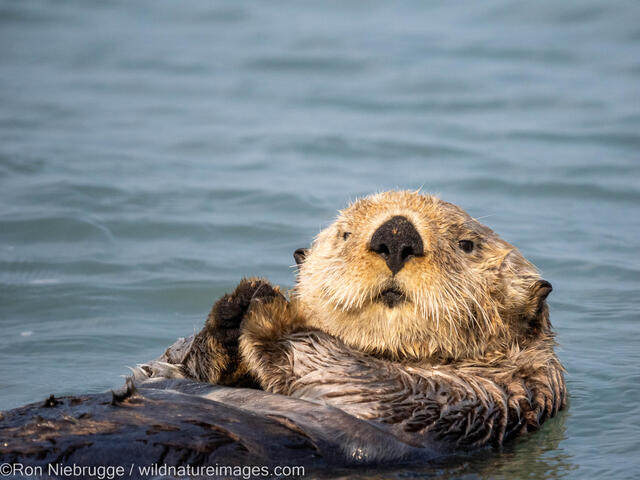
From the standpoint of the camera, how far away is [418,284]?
4.22 meters

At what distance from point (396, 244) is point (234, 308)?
0.93 metres

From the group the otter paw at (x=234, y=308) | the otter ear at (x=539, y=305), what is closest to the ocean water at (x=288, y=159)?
the otter ear at (x=539, y=305)

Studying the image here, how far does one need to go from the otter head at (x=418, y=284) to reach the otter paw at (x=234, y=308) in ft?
0.76

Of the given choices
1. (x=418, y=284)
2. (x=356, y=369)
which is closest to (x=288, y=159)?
(x=356, y=369)

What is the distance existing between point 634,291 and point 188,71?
8.38m

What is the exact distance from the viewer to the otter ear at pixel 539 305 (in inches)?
183

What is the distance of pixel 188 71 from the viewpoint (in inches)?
551

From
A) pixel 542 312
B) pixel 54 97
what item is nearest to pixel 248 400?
pixel 542 312

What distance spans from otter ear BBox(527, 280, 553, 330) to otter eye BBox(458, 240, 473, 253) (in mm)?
357

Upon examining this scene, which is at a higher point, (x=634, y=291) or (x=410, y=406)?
(x=634, y=291)

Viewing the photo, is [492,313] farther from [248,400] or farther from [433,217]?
[248,400]

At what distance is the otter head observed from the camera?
423cm
